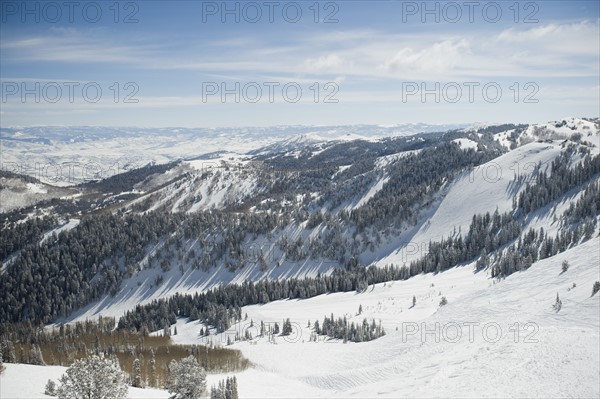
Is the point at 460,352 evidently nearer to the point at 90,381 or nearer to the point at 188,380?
the point at 188,380

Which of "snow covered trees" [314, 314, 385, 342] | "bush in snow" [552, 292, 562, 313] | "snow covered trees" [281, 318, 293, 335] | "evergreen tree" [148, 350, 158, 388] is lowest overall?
"evergreen tree" [148, 350, 158, 388]

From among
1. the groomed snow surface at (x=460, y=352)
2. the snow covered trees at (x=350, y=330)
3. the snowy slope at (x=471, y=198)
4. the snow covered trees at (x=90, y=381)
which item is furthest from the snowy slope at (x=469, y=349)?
the snowy slope at (x=471, y=198)

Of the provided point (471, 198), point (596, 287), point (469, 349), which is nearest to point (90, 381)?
point (469, 349)

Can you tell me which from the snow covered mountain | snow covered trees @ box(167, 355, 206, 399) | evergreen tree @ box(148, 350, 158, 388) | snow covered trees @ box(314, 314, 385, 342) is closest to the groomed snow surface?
the snow covered mountain

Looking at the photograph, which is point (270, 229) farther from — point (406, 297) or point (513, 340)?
point (513, 340)

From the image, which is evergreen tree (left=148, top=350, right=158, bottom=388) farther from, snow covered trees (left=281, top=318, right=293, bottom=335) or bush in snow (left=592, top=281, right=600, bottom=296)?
bush in snow (left=592, top=281, right=600, bottom=296)

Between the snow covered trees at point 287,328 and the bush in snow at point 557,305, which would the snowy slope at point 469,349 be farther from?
the snow covered trees at point 287,328

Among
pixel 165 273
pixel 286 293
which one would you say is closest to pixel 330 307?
pixel 286 293
